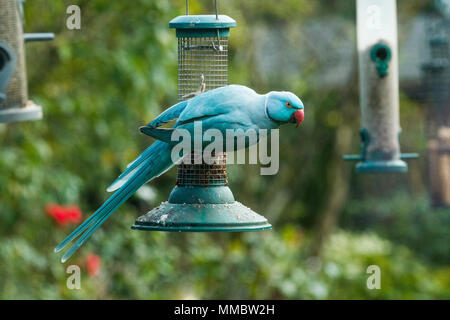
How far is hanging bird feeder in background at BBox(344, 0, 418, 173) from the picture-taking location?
21.4ft

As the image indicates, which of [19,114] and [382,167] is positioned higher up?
[19,114]

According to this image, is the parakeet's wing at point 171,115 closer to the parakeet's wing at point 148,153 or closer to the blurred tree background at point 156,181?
the parakeet's wing at point 148,153

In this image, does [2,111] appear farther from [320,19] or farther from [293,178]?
[320,19]

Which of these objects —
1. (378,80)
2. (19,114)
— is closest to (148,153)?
(19,114)

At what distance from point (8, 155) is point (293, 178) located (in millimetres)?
5817

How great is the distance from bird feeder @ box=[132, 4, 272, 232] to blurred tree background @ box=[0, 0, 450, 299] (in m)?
2.38

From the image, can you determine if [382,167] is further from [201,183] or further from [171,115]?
[171,115]

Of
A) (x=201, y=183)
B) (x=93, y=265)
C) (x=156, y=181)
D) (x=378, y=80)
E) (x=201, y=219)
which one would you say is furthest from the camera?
(x=156, y=181)

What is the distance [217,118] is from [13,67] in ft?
6.41

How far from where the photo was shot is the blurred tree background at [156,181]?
7.70m

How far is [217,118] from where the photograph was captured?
4.27m

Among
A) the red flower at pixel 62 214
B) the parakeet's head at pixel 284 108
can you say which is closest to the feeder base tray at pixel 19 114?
the parakeet's head at pixel 284 108
